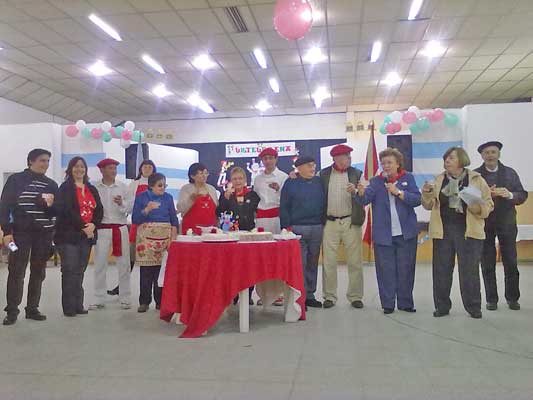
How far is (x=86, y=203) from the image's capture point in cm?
439

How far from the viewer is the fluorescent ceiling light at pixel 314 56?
9344 mm

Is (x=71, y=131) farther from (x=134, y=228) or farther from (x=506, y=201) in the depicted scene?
(x=506, y=201)

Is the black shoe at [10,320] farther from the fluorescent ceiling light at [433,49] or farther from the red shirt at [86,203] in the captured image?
the fluorescent ceiling light at [433,49]

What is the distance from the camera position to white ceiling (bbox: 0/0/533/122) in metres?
7.53

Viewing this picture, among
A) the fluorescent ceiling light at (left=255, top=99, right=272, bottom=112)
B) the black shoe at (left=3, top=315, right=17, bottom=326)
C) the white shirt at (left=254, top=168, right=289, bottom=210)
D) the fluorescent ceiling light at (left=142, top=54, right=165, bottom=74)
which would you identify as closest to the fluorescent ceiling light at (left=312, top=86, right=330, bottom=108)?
the fluorescent ceiling light at (left=255, top=99, right=272, bottom=112)

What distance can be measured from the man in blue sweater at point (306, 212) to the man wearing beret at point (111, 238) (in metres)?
1.49

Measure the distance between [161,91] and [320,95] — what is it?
3935 millimetres

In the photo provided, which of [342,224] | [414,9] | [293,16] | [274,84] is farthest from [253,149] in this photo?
[342,224]

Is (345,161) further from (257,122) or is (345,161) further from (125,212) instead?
(257,122)

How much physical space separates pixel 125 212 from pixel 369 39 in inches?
228

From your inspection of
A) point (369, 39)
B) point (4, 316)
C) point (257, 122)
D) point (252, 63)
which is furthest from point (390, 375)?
point (257, 122)

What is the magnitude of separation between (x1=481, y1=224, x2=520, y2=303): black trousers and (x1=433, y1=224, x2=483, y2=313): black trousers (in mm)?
424

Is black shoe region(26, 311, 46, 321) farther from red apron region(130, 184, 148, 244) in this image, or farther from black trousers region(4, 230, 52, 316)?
red apron region(130, 184, 148, 244)

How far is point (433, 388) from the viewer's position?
2.41m
